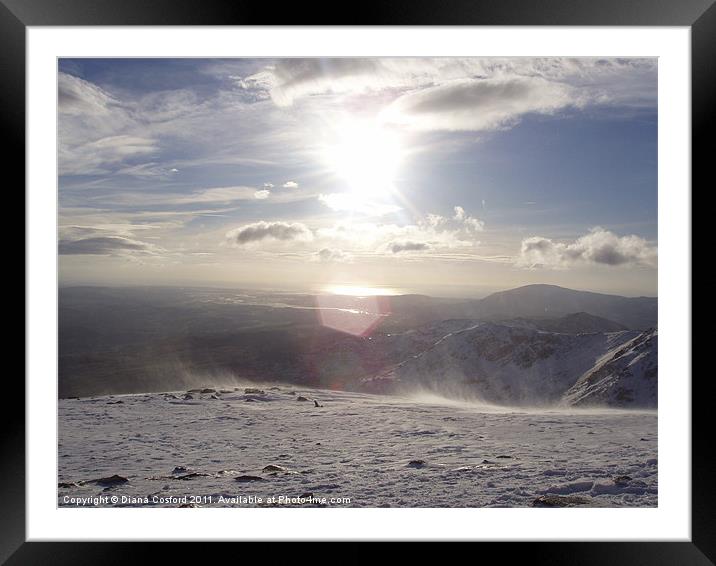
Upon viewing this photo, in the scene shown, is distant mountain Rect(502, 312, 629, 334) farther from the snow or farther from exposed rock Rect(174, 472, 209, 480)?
exposed rock Rect(174, 472, 209, 480)

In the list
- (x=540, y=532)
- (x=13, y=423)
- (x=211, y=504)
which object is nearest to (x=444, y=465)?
(x=540, y=532)

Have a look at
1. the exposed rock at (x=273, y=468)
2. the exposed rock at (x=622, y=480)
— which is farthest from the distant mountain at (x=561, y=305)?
the exposed rock at (x=273, y=468)

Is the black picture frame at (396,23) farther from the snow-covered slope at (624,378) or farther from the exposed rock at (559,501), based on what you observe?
the snow-covered slope at (624,378)

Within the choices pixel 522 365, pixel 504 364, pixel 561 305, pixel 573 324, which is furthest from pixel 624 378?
pixel 504 364

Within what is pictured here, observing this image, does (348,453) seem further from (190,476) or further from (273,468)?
(190,476)

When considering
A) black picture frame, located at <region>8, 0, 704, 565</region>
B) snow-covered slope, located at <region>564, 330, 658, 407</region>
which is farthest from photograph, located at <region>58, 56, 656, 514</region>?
black picture frame, located at <region>8, 0, 704, 565</region>

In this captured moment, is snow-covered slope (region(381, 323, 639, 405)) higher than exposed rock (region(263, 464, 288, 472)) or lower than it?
higher

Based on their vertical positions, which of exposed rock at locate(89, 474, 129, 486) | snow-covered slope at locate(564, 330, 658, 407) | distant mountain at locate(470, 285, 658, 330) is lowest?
exposed rock at locate(89, 474, 129, 486)
